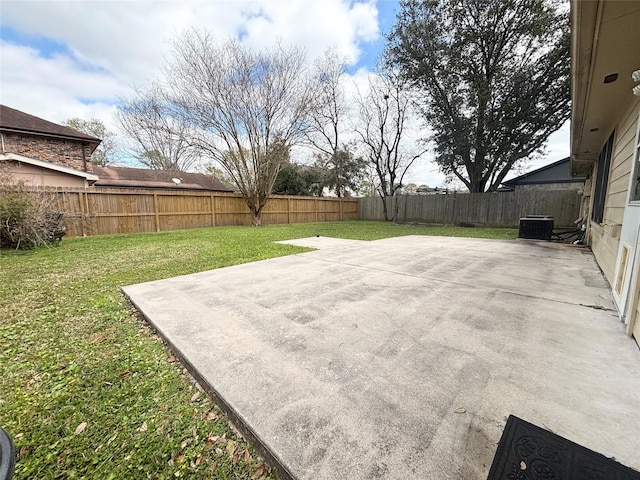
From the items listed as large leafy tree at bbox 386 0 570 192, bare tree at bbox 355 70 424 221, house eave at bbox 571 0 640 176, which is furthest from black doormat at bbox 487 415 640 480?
bare tree at bbox 355 70 424 221

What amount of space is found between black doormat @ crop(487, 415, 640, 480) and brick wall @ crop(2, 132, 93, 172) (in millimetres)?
16129

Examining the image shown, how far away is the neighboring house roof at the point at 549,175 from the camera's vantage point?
13812 millimetres

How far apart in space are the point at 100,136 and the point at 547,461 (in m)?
26.1

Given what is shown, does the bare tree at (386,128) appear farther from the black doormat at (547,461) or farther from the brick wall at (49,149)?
the black doormat at (547,461)

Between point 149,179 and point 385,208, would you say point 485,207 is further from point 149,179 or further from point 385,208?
point 149,179

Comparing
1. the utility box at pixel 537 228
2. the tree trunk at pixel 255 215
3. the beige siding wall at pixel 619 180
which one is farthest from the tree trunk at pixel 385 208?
the beige siding wall at pixel 619 180

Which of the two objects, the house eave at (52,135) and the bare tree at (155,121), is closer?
the house eave at (52,135)

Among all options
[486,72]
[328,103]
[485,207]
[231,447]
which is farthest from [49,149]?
[485,207]

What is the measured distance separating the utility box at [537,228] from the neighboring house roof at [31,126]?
1726 cm

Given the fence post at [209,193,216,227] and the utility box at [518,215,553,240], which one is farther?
the fence post at [209,193,216,227]

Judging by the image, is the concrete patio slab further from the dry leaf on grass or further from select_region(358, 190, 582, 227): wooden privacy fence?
select_region(358, 190, 582, 227): wooden privacy fence

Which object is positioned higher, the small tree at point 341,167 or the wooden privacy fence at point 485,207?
the small tree at point 341,167

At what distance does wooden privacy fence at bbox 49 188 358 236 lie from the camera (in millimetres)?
8109

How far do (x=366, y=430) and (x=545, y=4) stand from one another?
15823 millimetres
